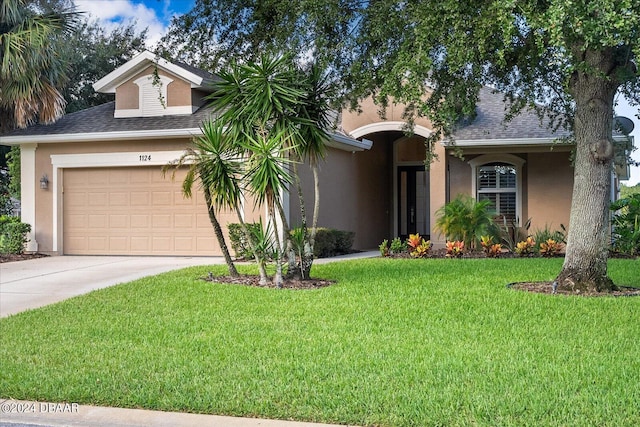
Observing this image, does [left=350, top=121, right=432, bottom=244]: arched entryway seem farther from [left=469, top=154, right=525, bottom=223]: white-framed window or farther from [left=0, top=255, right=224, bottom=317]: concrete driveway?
[left=0, top=255, right=224, bottom=317]: concrete driveway

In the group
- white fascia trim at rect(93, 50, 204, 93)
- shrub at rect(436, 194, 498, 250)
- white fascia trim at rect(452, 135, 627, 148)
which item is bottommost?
shrub at rect(436, 194, 498, 250)

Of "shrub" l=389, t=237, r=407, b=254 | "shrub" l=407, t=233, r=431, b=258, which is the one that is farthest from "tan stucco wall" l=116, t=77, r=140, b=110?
"shrub" l=407, t=233, r=431, b=258

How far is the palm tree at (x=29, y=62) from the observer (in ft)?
53.8

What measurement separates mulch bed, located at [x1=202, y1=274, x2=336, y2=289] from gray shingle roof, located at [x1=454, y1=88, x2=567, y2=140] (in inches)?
Result: 304

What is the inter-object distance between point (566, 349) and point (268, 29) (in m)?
7.82

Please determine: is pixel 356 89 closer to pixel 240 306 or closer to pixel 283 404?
pixel 240 306

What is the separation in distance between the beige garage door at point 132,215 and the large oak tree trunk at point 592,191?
8.69m

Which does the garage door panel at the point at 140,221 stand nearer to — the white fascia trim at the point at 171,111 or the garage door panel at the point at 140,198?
the garage door panel at the point at 140,198

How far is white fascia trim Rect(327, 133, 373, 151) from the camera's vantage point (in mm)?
17859

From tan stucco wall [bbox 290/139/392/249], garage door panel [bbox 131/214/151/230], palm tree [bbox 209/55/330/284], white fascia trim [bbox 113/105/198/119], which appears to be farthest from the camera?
tan stucco wall [bbox 290/139/392/249]

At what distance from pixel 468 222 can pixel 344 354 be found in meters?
10.5

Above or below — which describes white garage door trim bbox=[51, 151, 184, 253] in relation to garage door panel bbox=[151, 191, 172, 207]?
above

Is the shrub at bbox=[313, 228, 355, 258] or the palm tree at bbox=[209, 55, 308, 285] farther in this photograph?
the shrub at bbox=[313, 228, 355, 258]

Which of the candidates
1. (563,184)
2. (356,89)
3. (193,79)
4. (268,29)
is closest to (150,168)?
(193,79)
